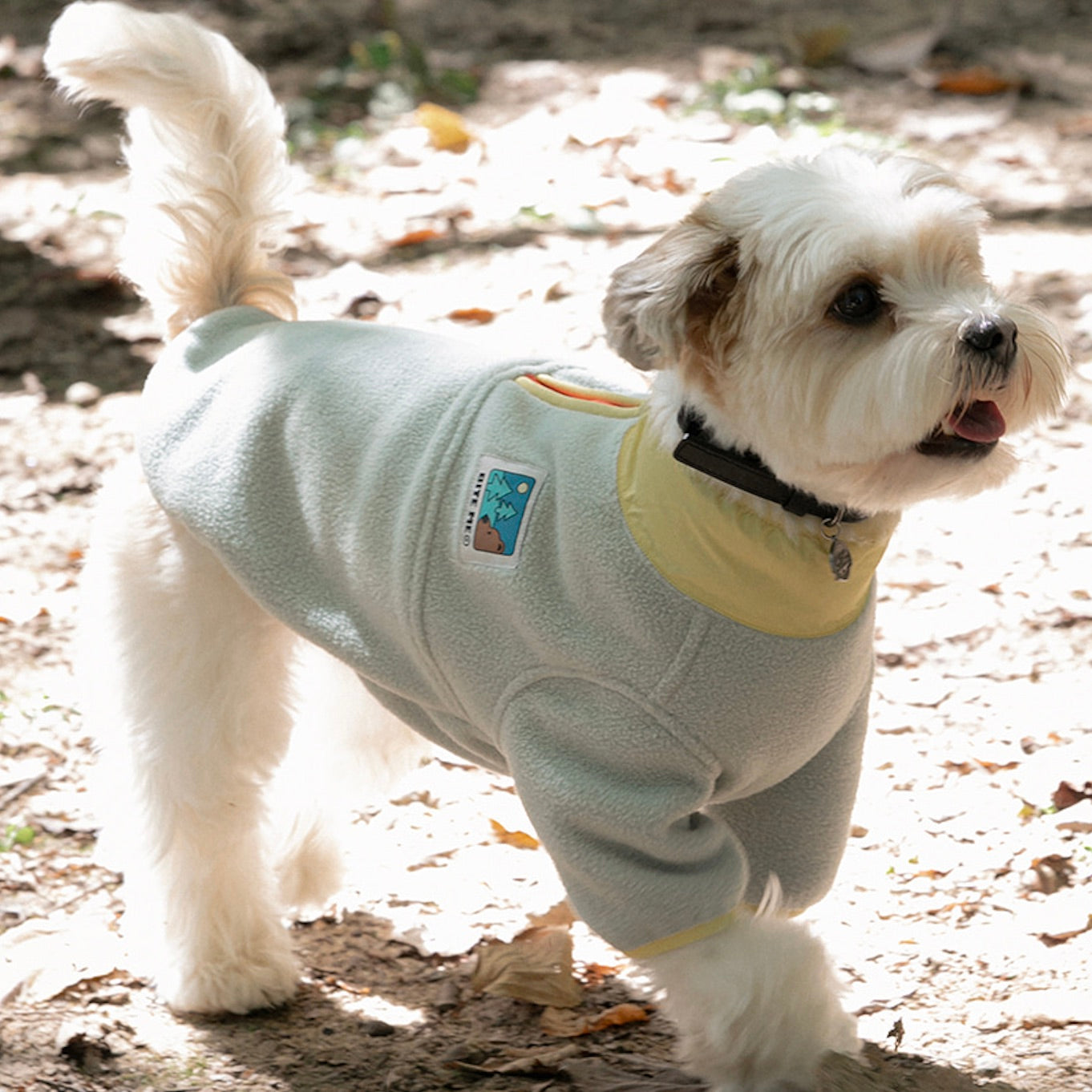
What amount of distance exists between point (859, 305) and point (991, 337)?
8.1 inches

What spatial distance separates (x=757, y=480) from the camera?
233 cm

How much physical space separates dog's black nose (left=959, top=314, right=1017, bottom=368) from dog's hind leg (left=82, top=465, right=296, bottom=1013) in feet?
4.94

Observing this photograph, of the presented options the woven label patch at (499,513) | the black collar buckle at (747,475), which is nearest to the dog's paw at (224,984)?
the woven label patch at (499,513)

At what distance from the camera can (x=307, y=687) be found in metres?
3.51

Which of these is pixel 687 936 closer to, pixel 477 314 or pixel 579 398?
pixel 579 398

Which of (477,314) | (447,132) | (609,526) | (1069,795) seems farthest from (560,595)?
(447,132)

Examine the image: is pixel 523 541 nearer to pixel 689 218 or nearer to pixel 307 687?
pixel 689 218

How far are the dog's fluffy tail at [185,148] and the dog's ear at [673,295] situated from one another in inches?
40.9

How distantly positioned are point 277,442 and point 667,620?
2.89ft

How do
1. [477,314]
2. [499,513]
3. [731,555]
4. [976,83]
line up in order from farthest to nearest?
[976,83] < [477,314] < [499,513] < [731,555]

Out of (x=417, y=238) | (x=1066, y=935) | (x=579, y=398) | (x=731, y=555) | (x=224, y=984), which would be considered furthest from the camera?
(x=417, y=238)

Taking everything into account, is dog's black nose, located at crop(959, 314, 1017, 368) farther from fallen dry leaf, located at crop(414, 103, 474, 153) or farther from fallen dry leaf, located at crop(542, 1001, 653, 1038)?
fallen dry leaf, located at crop(414, 103, 474, 153)

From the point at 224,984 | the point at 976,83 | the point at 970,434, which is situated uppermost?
the point at 970,434

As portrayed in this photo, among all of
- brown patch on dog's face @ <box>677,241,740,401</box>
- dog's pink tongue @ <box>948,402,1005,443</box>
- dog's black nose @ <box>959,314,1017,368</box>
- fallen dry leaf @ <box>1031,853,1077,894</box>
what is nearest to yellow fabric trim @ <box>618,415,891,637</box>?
brown patch on dog's face @ <box>677,241,740,401</box>
